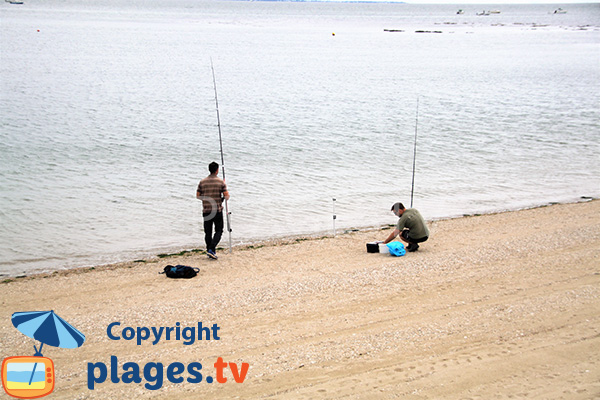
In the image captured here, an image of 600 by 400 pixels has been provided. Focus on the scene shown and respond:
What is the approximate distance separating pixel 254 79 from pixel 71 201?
2613 centimetres

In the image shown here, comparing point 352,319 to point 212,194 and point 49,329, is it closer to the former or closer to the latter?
point 212,194

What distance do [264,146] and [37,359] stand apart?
14.2 meters

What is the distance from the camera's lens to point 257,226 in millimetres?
11695

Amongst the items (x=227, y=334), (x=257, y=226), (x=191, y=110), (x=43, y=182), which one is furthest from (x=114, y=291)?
(x=191, y=110)

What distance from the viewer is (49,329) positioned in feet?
20.3

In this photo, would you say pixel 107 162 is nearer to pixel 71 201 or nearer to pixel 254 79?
pixel 71 201

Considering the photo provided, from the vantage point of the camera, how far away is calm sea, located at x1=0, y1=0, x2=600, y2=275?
1193cm

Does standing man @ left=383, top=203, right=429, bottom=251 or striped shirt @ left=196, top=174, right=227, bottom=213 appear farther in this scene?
standing man @ left=383, top=203, right=429, bottom=251

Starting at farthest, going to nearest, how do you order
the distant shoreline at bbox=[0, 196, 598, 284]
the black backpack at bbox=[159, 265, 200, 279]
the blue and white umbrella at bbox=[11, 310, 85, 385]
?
the distant shoreline at bbox=[0, 196, 598, 284] → the black backpack at bbox=[159, 265, 200, 279] → the blue and white umbrella at bbox=[11, 310, 85, 385]

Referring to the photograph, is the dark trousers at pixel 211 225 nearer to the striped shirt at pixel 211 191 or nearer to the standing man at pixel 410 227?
the striped shirt at pixel 211 191

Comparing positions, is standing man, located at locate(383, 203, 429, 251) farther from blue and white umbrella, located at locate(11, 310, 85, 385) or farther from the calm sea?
blue and white umbrella, located at locate(11, 310, 85, 385)

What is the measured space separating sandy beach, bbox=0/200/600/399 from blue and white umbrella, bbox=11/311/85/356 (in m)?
0.11

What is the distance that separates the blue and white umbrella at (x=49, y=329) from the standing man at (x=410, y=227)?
4797 millimetres

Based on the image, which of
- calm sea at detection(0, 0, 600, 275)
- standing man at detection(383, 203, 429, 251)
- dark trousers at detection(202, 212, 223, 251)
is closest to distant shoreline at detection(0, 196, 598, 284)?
calm sea at detection(0, 0, 600, 275)
